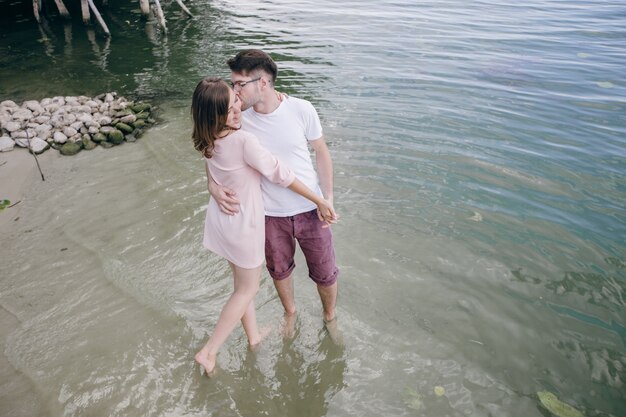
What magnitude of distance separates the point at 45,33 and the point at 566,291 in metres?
15.8

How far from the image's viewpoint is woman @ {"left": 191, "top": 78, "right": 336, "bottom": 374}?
7.81ft

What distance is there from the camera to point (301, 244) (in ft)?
10.1

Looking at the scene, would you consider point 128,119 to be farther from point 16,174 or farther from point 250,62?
point 250,62

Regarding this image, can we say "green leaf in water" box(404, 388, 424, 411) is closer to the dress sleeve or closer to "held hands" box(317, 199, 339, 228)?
"held hands" box(317, 199, 339, 228)

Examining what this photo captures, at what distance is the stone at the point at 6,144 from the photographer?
261 inches

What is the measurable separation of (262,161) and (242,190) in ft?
0.82

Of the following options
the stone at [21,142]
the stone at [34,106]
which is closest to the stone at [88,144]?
the stone at [21,142]

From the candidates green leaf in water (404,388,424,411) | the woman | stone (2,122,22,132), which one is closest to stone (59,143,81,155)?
stone (2,122,22,132)

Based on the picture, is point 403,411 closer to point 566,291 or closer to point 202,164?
point 566,291

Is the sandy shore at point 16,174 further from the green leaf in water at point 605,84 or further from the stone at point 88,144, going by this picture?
the green leaf in water at point 605,84

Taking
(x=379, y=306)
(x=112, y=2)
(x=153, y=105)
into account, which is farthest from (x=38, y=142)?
(x=112, y=2)

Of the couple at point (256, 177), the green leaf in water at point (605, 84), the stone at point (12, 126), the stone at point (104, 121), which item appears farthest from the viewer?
the green leaf in water at point (605, 84)

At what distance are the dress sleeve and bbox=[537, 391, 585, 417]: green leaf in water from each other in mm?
2448

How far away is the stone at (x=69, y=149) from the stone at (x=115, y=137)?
489 millimetres
